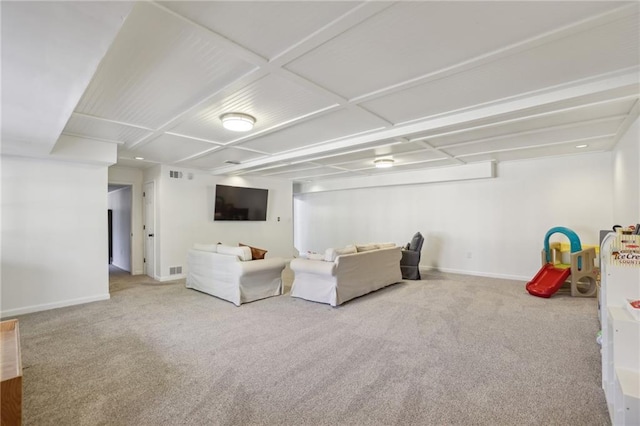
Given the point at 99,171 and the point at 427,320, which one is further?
the point at 99,171

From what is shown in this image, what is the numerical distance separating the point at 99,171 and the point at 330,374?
15.5ft

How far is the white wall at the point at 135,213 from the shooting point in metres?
6.69

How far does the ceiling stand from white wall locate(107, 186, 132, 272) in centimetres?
333

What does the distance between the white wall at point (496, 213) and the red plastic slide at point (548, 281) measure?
0.96m

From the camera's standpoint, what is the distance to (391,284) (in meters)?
5.50

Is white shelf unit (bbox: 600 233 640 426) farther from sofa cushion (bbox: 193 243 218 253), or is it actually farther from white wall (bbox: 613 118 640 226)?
sofa cushion (bbox: 193 243 218 253)

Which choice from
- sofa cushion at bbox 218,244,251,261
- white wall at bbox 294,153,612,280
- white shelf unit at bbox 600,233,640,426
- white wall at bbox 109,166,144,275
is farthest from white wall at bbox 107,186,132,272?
white shelf unit at bbox 600,233,640,426

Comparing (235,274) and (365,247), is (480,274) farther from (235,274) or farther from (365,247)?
(235,274)

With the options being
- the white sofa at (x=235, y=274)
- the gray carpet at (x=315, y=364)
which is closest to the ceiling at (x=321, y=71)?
the white sofa at (x=235, y=274)

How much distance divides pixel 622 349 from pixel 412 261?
14.3ft

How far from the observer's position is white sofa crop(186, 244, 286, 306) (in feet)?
14.3

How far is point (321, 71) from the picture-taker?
238 cm

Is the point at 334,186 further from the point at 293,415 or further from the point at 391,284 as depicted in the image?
the point at 293,415

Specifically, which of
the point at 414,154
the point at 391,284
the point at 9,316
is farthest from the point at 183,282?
the point at 414,154
